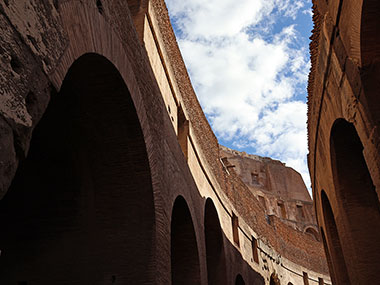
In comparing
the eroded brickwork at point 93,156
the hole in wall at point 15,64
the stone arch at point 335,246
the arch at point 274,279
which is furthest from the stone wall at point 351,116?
the arch at point 274,279

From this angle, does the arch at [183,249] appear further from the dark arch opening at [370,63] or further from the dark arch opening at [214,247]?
the dark arch opening at [370,63]

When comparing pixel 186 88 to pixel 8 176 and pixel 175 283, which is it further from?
pixel 8 176

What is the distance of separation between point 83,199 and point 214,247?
20.5ft

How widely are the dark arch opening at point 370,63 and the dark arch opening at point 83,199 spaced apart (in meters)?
2.88

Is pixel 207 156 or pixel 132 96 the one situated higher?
Answer: pixel 207 156

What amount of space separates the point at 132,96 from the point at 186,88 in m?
5.16

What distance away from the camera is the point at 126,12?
5168 mm

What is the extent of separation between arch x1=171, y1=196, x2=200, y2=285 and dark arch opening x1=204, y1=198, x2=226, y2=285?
2.36 meters

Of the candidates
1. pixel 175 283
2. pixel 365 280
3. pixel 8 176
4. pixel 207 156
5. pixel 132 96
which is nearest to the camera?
pixel 8 176

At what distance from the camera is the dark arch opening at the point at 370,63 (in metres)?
4.34

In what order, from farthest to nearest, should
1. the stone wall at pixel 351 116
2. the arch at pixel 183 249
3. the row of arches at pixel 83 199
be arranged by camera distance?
the arch at pixel 183 249 < the row of arches at pixel 83 199 < the stone wall at pixel 351 116

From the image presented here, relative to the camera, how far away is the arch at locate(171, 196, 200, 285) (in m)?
7.96

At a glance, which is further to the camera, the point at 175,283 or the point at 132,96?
the point at 175,283

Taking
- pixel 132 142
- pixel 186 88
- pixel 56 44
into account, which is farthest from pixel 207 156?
pixel 56 44
